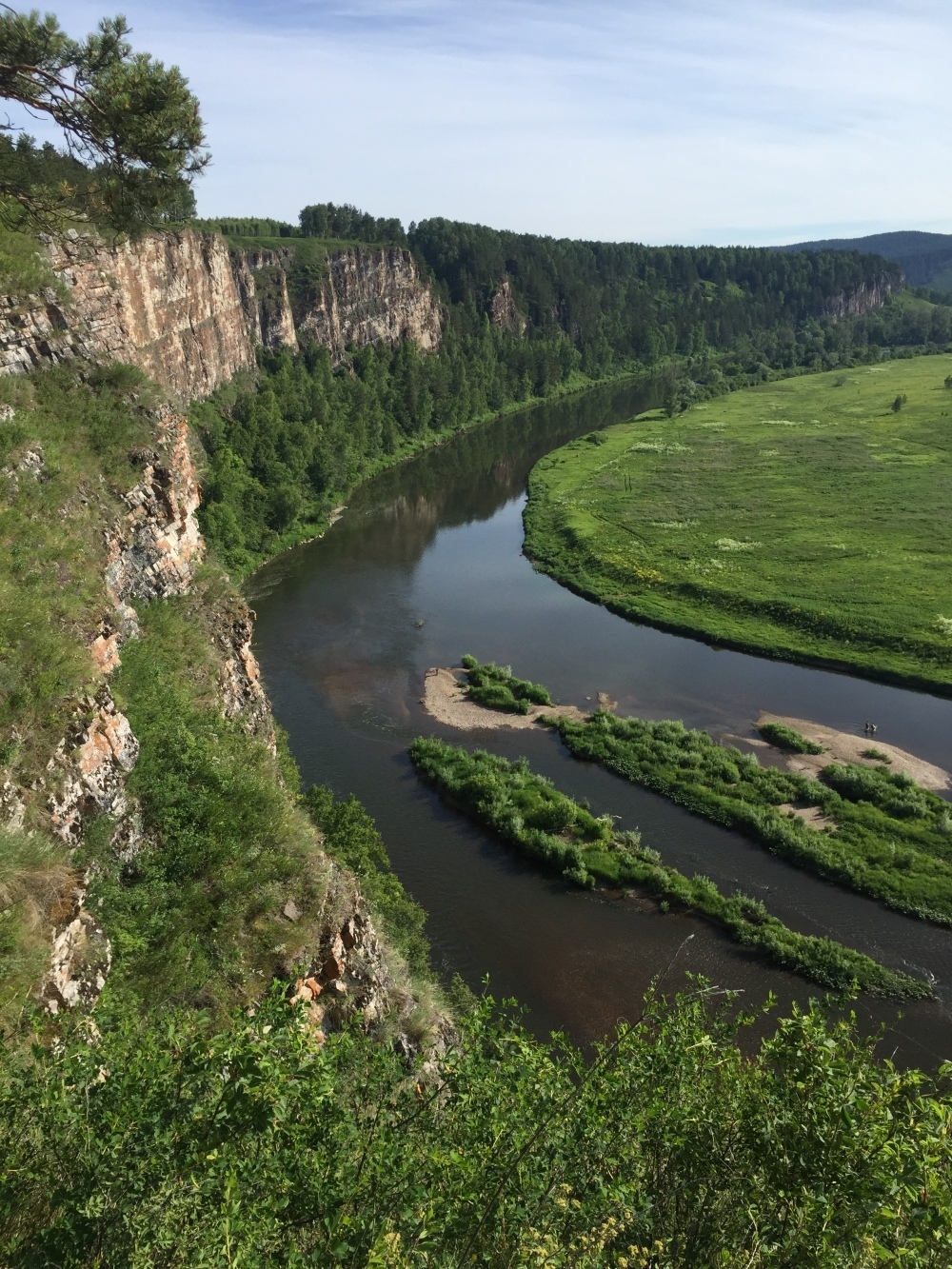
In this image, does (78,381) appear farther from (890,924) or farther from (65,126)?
(890,924)

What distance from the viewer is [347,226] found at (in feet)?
445

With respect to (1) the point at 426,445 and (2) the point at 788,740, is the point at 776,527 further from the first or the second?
(1) the point at 426,445

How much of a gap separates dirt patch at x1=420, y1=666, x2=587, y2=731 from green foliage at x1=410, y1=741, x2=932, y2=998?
2.64 metres

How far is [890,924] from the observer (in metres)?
26.5

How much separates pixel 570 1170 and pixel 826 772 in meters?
29.7

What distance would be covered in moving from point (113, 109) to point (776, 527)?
60.6m

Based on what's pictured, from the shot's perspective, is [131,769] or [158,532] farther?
[158,532]

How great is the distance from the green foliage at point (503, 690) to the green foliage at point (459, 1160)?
3037 cm

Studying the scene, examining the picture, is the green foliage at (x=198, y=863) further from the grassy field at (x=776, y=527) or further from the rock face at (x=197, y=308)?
the grassy field at (x=776, y=527)

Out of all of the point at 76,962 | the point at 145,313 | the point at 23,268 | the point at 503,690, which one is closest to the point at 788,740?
the point at 503,690

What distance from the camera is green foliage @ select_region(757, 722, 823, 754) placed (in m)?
35.9

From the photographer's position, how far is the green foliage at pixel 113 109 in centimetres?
1279

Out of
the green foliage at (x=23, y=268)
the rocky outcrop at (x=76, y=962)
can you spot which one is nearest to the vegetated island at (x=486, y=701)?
the green foliage at (x=23, y=268)

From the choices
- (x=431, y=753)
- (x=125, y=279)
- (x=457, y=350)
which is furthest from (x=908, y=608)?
(x=457, y=350)
